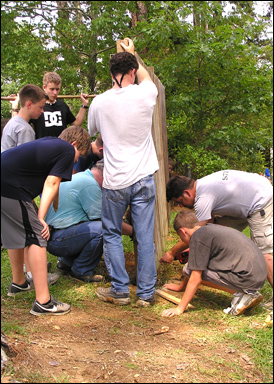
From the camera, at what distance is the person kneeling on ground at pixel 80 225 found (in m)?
3.72

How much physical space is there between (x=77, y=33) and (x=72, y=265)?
22.6 ft

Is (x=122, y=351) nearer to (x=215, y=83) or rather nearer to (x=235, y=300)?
(x=235, y=300)

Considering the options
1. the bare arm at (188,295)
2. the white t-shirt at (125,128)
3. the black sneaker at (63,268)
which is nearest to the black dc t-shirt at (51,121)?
the white t-shirt at (125,128)

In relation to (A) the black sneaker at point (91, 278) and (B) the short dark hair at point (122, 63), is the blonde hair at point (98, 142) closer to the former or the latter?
(B) the short dark hair at point (122, 63)

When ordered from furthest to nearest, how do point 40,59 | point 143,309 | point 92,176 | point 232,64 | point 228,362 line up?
point 40,59, point 232,64, point 92,176, point 143,309, point 228,362

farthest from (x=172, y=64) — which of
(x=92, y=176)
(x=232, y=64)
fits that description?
(x=92, y=176)

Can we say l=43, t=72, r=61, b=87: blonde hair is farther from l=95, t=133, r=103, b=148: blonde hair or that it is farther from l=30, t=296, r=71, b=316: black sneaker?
l=30, t=296, r=71, b=316: black sneaker

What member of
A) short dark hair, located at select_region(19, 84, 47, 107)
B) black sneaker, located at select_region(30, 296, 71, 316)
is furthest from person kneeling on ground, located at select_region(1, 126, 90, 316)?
short dark hair, located at select_region(19, 84, 47, 107)

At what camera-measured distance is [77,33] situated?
9.31 meters

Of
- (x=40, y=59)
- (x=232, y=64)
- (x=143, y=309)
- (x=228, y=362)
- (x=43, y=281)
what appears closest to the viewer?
(x=228, y=362)

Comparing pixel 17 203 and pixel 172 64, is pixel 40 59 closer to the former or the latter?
pixel 172 64

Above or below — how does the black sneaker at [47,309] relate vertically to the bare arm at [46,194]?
below

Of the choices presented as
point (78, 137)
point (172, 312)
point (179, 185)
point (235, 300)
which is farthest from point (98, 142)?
point (235, 300)

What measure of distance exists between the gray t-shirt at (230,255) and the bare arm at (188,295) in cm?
7
